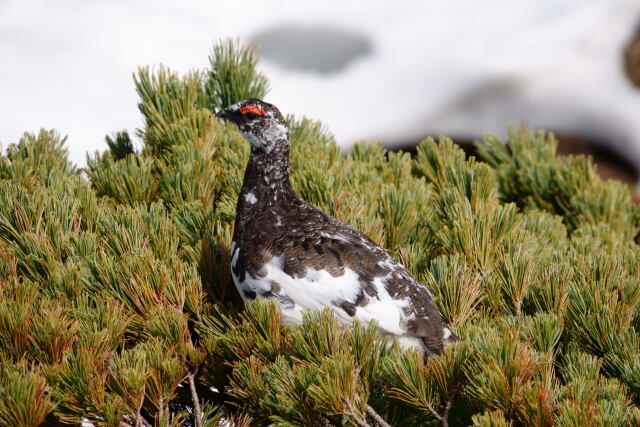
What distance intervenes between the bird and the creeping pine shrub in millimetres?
81

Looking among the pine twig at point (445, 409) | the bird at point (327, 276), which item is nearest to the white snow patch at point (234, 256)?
the bird at point (327, 276)

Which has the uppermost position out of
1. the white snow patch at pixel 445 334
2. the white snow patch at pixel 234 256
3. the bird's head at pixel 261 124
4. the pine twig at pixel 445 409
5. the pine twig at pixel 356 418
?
the bird's head at pixel 261 124

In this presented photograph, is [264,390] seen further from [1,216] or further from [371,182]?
[371,182]

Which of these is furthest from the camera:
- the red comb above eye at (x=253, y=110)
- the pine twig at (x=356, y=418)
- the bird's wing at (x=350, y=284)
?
the red comb above eye at (x=253, y=110)

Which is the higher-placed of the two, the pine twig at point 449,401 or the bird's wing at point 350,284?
the bird's wing at point 350,284

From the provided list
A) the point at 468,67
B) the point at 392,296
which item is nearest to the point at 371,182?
the point at 392,296

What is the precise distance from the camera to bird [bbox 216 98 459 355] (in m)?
1.80

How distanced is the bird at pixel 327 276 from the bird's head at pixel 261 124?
21cm

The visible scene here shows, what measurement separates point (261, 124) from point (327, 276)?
0.58m

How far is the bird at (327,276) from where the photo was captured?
5.91ft

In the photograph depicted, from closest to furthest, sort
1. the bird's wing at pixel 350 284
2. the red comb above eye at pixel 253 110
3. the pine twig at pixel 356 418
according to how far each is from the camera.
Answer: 1. the pine twig at pixel 356 418
2. the bird's wing at pixel 350 284
3. the red comb above eye at pixel 253 110

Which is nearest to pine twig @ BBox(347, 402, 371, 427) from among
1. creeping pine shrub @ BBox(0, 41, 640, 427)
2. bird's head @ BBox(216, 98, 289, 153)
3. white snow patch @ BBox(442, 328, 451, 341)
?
creeping pine shrub @ BBox(0, 41, 640, 427)

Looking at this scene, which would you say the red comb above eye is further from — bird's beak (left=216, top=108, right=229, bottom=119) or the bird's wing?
the bird's wing

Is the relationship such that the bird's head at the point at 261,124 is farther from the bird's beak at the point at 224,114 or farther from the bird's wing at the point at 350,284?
the bird's wing at the point at 350,284
